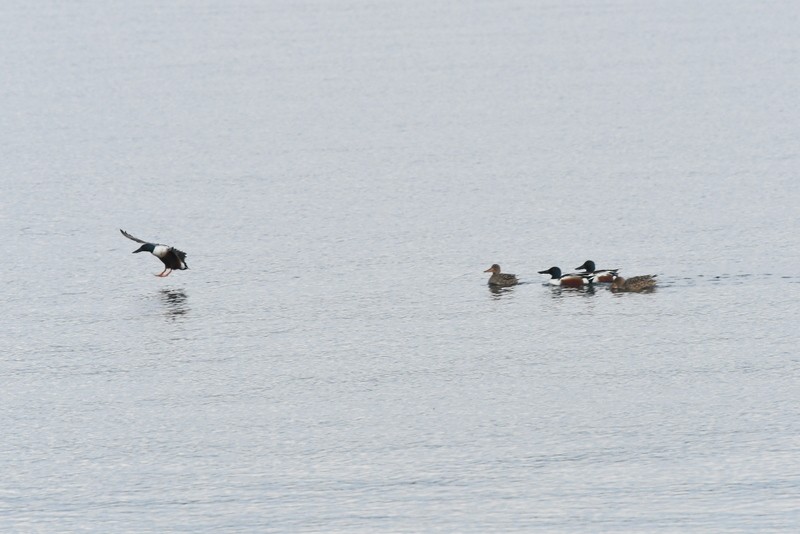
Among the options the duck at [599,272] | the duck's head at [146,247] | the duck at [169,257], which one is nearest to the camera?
the duck at [599,272]

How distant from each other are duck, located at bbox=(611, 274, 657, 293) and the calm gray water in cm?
38

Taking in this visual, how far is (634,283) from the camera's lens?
1288 inches

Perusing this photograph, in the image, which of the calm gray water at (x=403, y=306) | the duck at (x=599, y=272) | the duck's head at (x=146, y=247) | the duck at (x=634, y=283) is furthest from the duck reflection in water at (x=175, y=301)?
the duck at (x=634, y=283)

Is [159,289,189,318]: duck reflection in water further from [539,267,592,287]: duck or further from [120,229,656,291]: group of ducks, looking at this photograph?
[539,267,592,287]: duck

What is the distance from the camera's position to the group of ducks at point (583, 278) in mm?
32875

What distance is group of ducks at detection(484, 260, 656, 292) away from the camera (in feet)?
108

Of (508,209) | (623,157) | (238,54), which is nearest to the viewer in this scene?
(508,209)

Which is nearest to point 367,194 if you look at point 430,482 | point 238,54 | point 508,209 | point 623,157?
point 508,209

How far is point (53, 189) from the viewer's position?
153 ft

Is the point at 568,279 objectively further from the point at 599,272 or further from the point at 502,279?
the point at 502,279

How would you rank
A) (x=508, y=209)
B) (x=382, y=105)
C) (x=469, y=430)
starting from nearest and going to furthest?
(x=469, y=430), (x=508, y=209), (x=382, y=105)

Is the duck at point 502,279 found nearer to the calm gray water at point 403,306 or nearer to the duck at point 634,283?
the calm gray water at point 403,306

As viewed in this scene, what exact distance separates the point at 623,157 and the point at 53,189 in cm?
1926

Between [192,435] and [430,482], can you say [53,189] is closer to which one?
[192,435]
